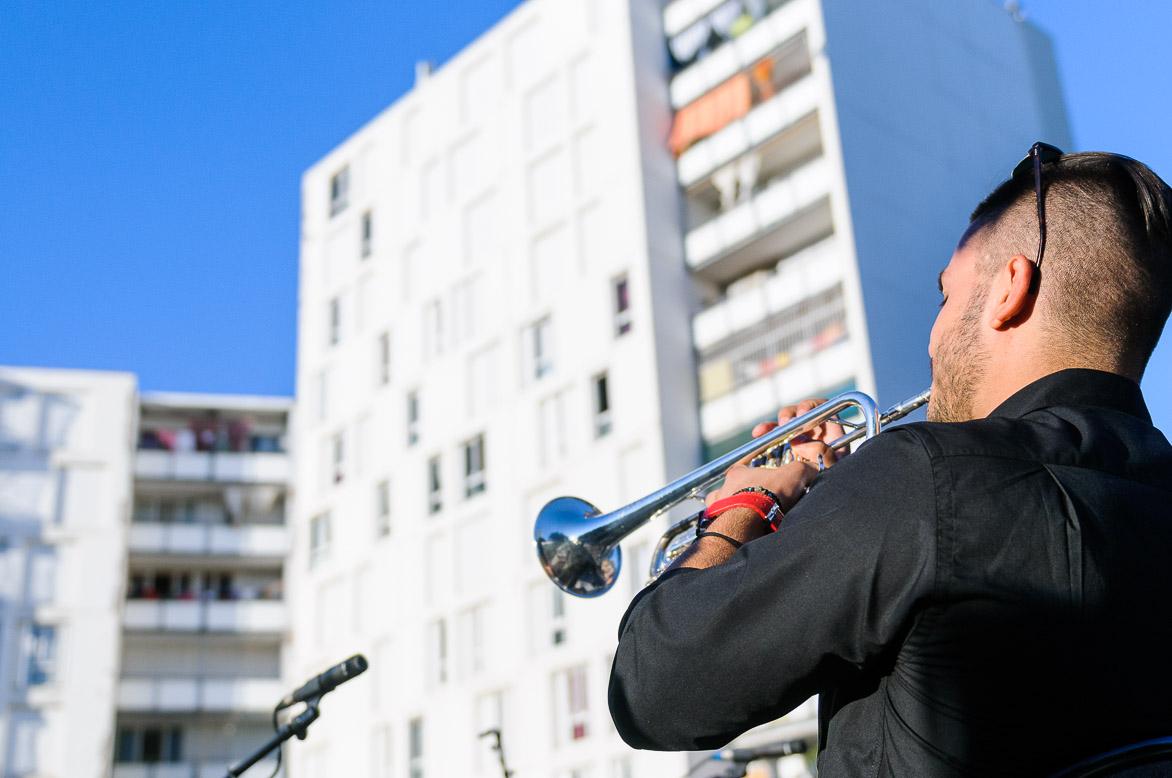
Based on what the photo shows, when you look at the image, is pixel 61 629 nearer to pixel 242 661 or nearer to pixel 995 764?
pixel 242 661

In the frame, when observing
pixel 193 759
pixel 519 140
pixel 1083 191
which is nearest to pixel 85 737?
pixel 193 759

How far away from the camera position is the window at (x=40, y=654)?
41906mm

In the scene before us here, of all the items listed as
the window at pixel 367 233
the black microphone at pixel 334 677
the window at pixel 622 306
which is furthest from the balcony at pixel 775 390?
the black microphone at pixel 334 677

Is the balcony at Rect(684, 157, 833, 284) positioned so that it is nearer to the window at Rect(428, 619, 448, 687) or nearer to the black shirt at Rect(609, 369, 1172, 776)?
the window at Rect(428, 619, 448, 687)

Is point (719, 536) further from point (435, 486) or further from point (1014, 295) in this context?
point (435, 486)

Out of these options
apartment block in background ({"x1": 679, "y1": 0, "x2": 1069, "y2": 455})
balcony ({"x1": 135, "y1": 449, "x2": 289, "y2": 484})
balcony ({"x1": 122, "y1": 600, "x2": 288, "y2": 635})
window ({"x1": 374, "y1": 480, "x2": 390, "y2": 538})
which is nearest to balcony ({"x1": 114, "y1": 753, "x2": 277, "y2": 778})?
balcony ({"x1": 122, "y1": 600, "x2": 288, "y2": 635})

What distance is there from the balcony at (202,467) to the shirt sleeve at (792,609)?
150ft

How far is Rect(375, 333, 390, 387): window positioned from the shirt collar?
3301cm

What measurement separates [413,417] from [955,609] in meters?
32.1

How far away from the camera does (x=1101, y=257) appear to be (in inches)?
73.7

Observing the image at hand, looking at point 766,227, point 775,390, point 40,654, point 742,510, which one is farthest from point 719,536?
point 40,654

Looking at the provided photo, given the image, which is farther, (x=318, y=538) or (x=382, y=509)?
(x=318, y=538)

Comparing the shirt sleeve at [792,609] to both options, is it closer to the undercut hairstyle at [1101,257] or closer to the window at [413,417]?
the undercut hairstyle at [1101,257]

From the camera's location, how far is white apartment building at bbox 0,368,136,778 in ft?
136
